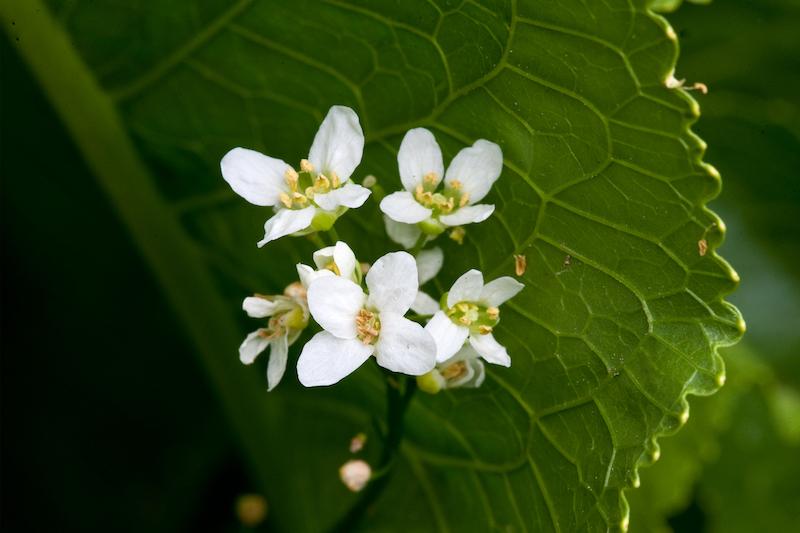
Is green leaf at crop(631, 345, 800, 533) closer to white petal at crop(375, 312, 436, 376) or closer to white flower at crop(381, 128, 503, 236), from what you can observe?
white flower at crop(381, 128, 503, 236)

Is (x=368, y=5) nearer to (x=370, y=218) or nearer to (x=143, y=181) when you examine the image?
(x=370, y=218)

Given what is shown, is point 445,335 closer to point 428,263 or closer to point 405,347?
point 405,347

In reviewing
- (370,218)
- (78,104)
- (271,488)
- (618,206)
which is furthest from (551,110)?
(271,488)

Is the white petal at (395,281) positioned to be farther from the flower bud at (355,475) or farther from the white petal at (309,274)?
the flower bud at (355,475)

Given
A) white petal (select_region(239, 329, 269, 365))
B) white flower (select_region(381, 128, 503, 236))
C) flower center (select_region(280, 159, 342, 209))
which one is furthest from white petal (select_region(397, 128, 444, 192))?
white petal (select_region(239, 329, 269, 365))

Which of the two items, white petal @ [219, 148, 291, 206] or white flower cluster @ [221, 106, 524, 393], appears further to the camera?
white petal @ [219, 148, 291, 206]

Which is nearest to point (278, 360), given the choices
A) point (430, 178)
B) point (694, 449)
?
point (430, 178)

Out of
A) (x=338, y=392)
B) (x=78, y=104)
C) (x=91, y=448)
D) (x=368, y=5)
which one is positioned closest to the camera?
(x=368, y=5)
